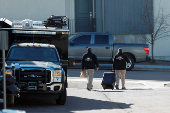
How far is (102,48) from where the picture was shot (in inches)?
894

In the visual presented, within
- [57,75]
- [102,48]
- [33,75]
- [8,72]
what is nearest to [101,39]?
[102,48]

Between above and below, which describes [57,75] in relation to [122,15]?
below

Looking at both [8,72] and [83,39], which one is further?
[83,39]

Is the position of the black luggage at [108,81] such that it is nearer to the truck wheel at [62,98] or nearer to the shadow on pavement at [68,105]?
the shadow on pavement at [68,105]

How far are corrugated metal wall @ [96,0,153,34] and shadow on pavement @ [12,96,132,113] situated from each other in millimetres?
14916

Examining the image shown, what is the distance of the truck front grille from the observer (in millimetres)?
11445

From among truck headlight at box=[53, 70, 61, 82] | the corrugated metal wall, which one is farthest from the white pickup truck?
truck headlight at box=[53, 70, 61, 82]

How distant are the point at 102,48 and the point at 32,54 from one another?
10.3 m

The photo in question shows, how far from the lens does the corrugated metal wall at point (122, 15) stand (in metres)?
27.5

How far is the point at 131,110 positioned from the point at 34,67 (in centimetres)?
292

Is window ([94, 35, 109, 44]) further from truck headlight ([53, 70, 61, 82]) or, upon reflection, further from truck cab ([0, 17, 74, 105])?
truck headlight ([53, 70, 61, 82])

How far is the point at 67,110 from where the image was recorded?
436 inches

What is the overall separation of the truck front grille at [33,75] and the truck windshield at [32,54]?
109cm

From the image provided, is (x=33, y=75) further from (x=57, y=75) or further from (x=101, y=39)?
(x=101, y=39)
